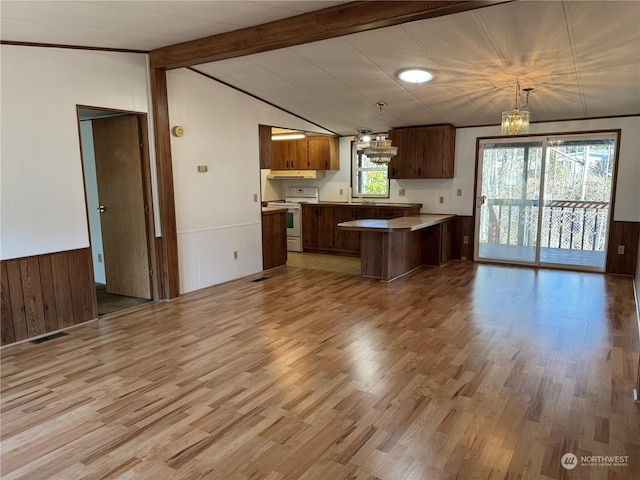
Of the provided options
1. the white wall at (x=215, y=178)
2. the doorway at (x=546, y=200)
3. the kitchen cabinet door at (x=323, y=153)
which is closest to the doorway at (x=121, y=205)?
the white wall at (x=215, y=178)

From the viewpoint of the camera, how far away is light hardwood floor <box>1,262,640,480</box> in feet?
6.55

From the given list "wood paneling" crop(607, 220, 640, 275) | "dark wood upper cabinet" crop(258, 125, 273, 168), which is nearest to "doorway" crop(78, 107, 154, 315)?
"dark wood upper cabinet" crop(258, 125, 273, 168)

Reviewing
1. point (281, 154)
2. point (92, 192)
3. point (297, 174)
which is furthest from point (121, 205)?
point (281, 154)

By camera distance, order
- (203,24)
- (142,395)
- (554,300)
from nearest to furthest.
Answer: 1. (142,395)
2. (203,24)
3. (554,300)

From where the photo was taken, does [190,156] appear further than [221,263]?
No

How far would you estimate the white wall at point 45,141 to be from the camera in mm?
3301

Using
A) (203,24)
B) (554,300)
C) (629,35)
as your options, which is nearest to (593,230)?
(554,300)

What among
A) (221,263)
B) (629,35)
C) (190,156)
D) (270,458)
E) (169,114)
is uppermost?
(629,35)

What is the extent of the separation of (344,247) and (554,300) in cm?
349

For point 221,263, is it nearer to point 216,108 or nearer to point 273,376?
point 216,108

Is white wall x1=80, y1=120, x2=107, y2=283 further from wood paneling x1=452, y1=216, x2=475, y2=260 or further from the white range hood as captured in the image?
wood paneling x1=452, y1=216, x2=475, y2=260

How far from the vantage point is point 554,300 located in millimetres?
4512

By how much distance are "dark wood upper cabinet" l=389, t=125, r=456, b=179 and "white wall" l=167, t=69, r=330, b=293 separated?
2122 mm

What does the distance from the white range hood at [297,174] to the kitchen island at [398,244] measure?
228 cm
